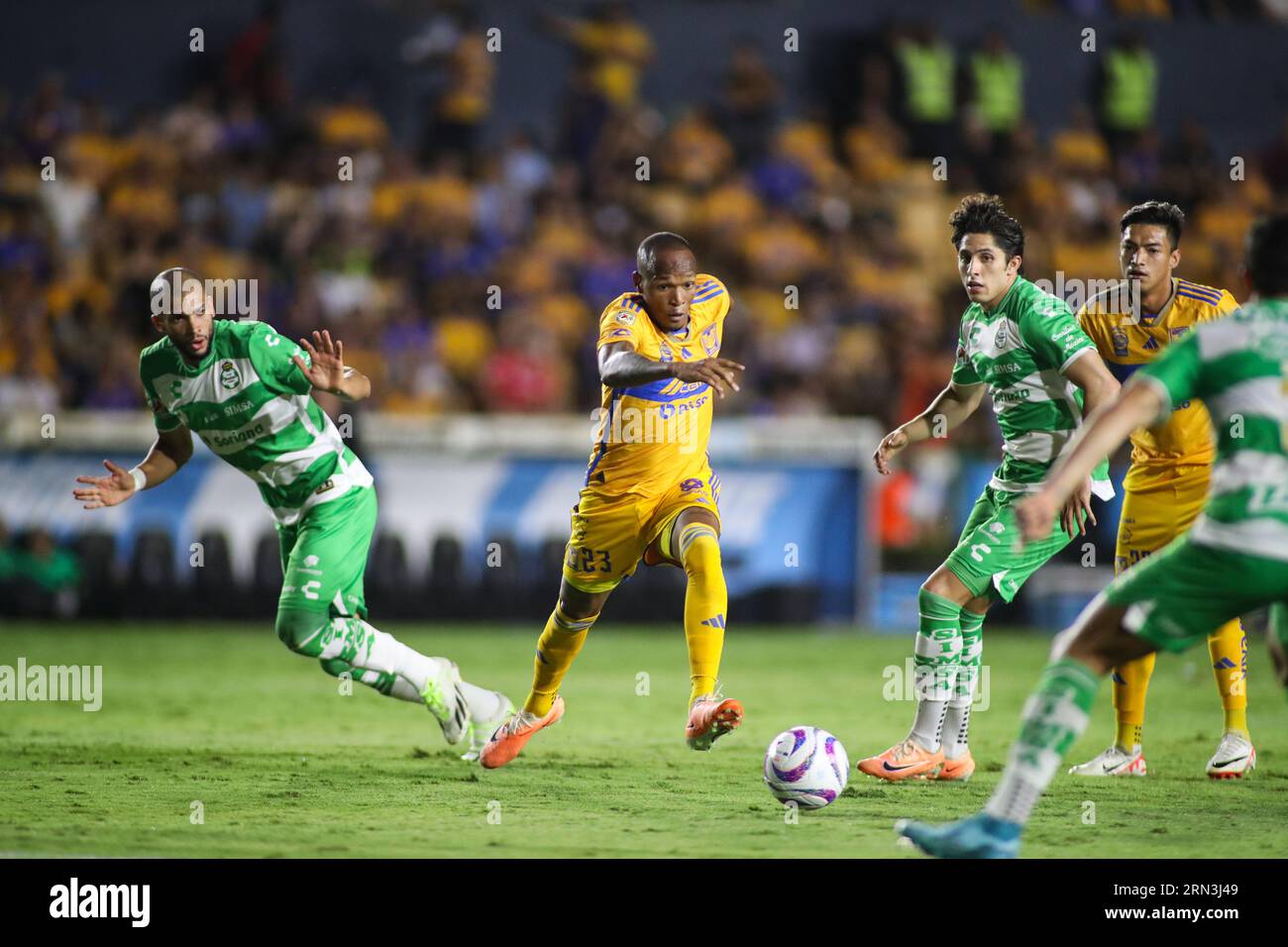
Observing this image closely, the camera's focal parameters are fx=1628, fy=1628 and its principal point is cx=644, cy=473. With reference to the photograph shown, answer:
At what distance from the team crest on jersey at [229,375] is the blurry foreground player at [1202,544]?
4.35 meters

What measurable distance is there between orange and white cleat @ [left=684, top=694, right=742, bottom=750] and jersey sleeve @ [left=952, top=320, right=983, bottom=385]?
7.00 ft

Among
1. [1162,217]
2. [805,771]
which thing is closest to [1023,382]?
[1162,217]

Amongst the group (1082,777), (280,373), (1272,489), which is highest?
(280,373)

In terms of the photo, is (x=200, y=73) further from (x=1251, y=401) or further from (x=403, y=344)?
(x=1251, y=401)

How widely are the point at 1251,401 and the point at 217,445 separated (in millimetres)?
5218

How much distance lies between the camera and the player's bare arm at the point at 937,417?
8.45 meters

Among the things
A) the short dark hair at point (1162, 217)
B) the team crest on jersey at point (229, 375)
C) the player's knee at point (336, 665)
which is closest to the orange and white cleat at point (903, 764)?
the player's knee at point (336, 665)

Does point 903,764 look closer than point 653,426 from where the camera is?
Yes

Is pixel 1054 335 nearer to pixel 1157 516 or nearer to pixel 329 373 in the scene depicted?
pixel 1157 516

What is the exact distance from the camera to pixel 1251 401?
17.7 feet

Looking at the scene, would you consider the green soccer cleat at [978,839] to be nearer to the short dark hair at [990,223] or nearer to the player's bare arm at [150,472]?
the short dark hair at [990,223]

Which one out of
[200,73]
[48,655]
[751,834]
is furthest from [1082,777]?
[200,73]

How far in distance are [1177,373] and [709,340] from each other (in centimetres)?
337

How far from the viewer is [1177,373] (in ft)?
17.6
